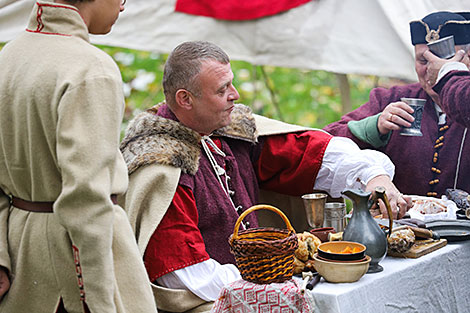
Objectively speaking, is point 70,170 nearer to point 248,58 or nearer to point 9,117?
point 9,117

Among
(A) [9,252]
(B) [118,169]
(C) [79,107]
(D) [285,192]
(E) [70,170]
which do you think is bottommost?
(D) [285,192]

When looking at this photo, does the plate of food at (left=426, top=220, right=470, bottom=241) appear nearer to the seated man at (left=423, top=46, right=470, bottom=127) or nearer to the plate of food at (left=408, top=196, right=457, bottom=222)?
the plate of food at (left=408, top=196, right=457, bottom=222)

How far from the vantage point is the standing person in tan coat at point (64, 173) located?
180 cm

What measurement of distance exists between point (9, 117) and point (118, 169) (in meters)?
0.38

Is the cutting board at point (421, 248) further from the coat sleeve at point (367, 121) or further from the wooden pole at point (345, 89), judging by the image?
the wooden pole at point (345, 89)

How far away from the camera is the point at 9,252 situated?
80.2 inches

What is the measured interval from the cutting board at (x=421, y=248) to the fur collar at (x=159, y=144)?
99 cm

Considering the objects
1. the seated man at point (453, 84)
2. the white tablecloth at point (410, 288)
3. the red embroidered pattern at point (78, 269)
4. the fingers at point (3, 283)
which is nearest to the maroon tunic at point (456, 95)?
the seated man at point (453, 84)

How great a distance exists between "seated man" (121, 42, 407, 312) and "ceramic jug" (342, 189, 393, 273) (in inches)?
20.3

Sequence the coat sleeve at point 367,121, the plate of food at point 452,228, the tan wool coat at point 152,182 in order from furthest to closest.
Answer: the coat sleeve at point 367,121 → the plate of food at point 452,228 → the tan wool coat at point 152,182

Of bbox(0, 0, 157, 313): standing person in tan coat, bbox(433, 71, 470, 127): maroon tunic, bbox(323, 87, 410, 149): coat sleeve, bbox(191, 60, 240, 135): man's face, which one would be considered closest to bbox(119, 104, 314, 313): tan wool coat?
bbox(191, 60, 240, 135): man's face

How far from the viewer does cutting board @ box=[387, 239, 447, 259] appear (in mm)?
2689

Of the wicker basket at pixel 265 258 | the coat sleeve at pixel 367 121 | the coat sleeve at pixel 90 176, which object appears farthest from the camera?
the coat sleeve at pixel 367 121

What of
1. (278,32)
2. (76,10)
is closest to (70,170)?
(76,10)
